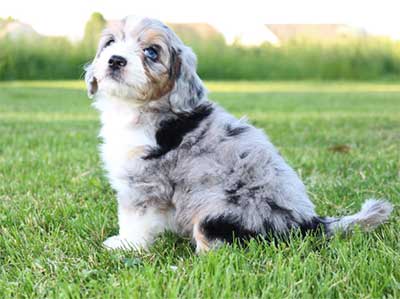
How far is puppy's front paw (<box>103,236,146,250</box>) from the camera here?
3.30 meters

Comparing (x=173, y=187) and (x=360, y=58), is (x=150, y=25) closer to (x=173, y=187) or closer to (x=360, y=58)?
(x=173, y=187)

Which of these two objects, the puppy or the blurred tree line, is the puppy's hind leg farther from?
the blurred tree line

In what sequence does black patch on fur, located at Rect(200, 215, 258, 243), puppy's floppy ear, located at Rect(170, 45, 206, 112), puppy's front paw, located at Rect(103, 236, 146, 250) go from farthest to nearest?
puppy's floppy ear, located at Rect(170, 45, 206, 112) < puppy's front paw, located at Rect(103, 236, 146, 250) < black patch on fur, located at Rect(200, 215, 258, 243)

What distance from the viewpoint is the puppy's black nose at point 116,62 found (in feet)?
11.3

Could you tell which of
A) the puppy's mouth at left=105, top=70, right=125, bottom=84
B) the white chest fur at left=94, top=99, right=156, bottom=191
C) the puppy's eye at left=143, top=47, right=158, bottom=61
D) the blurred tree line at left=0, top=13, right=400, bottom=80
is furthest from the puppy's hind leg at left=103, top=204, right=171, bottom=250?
the blurred tree line at left=0, top=13, right=400, bottom=80

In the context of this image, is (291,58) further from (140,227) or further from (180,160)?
(140,227)

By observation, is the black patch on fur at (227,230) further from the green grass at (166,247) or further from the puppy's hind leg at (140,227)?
the puppy's hind leg at (140,227)

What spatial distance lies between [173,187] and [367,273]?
124 cm

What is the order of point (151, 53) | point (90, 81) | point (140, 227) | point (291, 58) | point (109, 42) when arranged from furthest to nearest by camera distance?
point (291, 58), point (90, 81), point (109, 42), point (151, 53), point (140, 227)

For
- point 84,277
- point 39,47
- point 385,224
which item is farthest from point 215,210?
point 39,47

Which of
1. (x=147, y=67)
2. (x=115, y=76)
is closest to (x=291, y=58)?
(x=147, y=67)

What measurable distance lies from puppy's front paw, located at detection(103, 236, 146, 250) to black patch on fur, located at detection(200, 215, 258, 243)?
0.46 meters

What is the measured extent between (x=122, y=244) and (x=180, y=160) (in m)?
0.61

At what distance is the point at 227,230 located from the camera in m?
3.11
